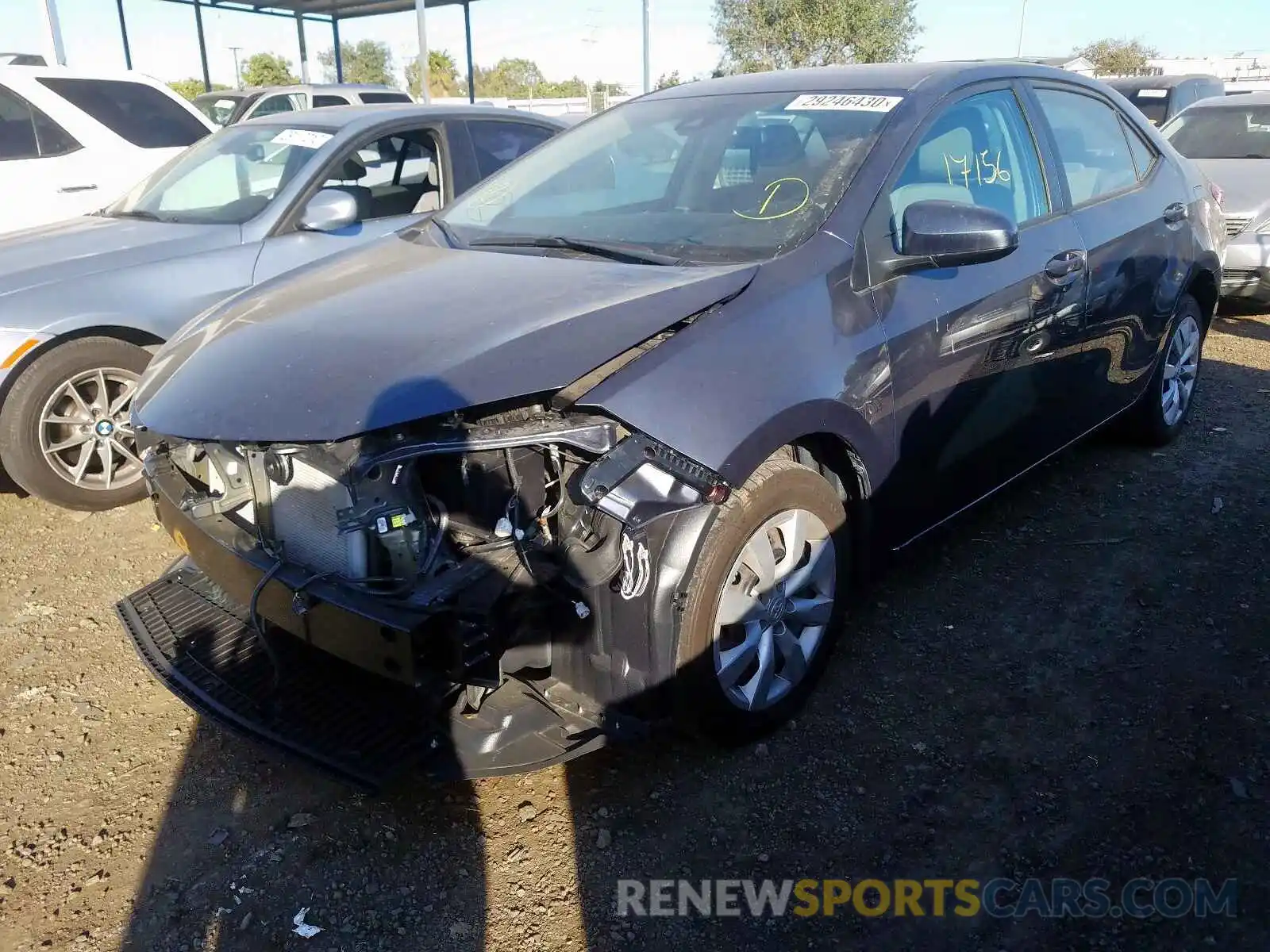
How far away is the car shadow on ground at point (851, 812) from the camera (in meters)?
2.26

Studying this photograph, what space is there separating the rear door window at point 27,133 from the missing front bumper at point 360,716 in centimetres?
559

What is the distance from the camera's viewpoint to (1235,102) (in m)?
9.17

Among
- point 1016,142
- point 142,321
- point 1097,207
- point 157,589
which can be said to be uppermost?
point 1016,142

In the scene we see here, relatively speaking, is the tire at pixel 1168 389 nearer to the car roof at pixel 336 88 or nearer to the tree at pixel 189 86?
the car roof at pixel 336 88

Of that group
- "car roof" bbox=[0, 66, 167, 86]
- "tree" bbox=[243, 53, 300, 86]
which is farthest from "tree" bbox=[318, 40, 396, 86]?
"car roof" bbox=[0, 66, 167, 86]

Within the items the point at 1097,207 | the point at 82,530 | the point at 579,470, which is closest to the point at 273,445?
the point at 579,470

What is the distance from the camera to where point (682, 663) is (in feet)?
7.82

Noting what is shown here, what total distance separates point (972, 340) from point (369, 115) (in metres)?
3.47

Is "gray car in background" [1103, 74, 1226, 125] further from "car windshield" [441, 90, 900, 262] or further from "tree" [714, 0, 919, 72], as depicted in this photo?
"tree" [714, 0, 919, 72]

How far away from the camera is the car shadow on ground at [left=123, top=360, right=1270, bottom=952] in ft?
7.41

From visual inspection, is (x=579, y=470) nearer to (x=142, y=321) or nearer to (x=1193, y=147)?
(x=142, y=321)

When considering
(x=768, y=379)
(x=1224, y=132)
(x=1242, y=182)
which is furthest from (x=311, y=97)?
(x=768, y=379)

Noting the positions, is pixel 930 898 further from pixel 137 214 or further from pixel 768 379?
pixel 137 214

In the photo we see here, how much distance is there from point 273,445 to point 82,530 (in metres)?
2.52
